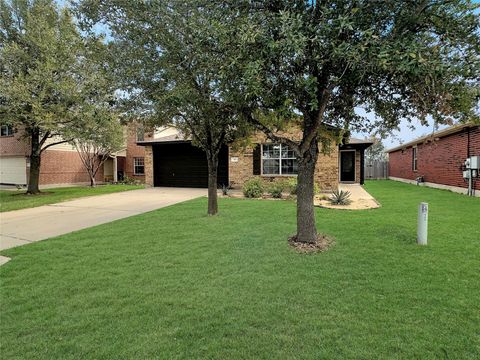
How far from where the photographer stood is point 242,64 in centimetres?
407

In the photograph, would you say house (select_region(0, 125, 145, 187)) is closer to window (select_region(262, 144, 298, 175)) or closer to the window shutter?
the window shutter

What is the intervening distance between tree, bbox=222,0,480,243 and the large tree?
9.84 metres

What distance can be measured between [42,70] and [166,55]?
9.72 meters

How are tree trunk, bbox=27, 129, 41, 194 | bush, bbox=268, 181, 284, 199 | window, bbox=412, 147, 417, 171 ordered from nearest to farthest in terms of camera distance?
bush, bbox=268, 181, 284, 199 < tree trunk, bbox=27, 129, 41, 194 < window, bbox=412, 147, 417, 171

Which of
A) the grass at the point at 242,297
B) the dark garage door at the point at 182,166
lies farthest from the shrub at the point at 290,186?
the grass at the point at 242,297

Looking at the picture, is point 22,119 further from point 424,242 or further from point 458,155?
point 458,155

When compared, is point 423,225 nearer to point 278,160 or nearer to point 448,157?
point 278,160

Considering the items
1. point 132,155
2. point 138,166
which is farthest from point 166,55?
point 132,155

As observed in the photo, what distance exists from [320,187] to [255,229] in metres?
8.44

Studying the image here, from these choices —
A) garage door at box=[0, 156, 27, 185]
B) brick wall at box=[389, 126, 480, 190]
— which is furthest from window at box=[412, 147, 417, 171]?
garage door at box=[0, 156, 27, 185]

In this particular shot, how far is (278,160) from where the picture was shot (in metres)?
15.4

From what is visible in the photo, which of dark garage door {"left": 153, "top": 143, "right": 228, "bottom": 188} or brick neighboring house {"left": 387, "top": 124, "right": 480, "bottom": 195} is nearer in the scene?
brick neighboring house {"left": 387, "top": 124, "right": 480, "bottom": 195}

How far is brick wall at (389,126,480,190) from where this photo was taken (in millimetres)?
Result: 12734

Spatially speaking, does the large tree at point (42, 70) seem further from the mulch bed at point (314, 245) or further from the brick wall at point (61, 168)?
the mulch bed at point (314, 245)
